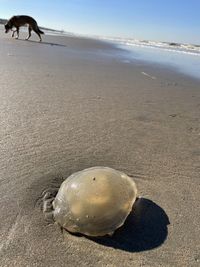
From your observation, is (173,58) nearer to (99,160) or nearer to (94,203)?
(99,160)

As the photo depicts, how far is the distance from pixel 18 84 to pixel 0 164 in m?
2.53

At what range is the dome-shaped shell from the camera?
1964 mm

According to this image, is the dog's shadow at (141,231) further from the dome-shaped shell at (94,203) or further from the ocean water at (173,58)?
the ocean water at (173,58)

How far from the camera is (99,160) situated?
9.32ft

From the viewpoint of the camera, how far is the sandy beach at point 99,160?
187cm

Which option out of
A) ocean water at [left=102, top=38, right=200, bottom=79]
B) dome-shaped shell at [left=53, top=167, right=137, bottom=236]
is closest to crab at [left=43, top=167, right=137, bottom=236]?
dome-shaped shell at [left=53, top=167, right=137, bottom=236]

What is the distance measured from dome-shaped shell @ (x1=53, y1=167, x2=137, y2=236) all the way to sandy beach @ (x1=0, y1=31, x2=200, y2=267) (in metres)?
0.06

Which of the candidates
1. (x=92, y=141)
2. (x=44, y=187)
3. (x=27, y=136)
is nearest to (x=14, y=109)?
(x=27, y=136)

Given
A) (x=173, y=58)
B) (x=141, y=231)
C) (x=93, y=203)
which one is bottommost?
(x=173, y=58)

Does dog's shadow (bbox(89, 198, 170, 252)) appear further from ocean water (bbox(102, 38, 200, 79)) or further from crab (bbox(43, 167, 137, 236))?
ocean water (bbox(102, 38, 200, 79))

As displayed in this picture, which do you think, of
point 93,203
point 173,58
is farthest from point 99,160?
point 173,58

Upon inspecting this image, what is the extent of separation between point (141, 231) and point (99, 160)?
0.91 metres

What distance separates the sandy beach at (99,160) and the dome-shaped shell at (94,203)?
0.06 m

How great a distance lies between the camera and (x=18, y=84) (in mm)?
4930
